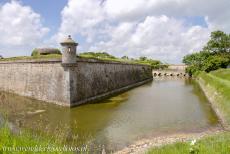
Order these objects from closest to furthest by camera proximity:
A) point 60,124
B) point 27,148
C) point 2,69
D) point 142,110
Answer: point 27,148
point 60,124
point 142,110
point 2,69

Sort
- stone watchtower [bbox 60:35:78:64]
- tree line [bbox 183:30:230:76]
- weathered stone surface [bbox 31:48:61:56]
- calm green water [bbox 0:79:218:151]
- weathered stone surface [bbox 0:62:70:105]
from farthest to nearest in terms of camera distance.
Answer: tree line [bbox 183:30:230:76], weathered stone surface [bbox 31:48:61:56], weathered stone surface [bbox 0:62:70:105], stone watchtower [bbox 60:35:78:64], calm green water [bbox 0:79:218:151]

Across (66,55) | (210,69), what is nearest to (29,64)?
(66,55)

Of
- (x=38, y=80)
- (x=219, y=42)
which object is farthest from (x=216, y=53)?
(x=38, y=80)

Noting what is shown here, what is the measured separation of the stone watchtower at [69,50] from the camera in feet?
52.5

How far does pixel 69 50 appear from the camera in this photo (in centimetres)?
1608

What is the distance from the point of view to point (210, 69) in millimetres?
44656

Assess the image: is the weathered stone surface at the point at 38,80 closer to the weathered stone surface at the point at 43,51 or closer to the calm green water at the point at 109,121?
the calm green water at the point at 109,121

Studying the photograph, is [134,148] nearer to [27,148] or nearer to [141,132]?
→ [141,132]

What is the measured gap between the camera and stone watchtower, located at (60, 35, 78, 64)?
16016 mm

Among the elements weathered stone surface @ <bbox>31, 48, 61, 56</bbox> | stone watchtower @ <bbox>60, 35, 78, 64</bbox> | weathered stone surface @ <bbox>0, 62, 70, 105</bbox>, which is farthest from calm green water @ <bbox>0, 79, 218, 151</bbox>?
weathered stone surface @ <bbox>31, 48, 61, 56</bbox>

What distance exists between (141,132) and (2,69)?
19.0 m

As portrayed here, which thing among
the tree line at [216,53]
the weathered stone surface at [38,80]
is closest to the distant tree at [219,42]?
the tree line at [216,53]

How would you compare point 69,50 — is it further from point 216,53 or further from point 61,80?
point 216,53

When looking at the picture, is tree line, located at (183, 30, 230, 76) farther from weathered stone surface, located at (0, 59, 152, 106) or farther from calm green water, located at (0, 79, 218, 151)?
calm green water, located at (0, 79, 218, 151)
